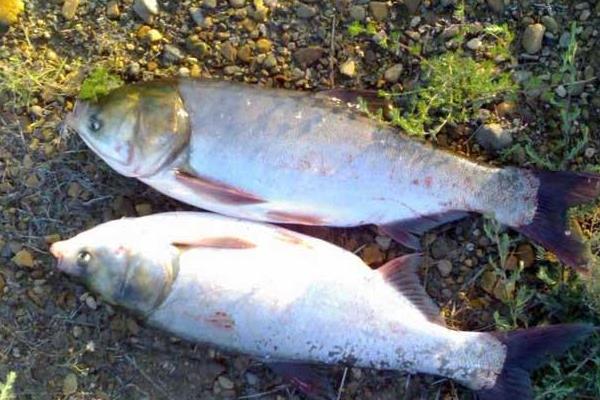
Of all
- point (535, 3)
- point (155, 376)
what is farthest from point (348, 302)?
point (535, 3)

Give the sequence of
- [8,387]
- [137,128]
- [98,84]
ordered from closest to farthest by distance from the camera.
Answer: [8,387] < [137,128] < [98,84]

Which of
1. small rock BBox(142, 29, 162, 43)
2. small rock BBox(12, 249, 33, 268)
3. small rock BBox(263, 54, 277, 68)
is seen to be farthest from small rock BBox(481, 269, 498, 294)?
small rock BBox(12, 249, 33, 268)

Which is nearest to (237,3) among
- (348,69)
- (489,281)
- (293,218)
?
(348,69)

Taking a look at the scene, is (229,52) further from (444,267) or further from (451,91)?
(444,267)

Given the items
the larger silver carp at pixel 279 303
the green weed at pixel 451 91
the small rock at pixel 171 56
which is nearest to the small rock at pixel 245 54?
the small rock at pixel 171 56

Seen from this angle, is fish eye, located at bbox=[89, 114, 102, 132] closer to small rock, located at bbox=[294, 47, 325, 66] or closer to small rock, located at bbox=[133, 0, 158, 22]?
small rock, located at bbox=[133, 0, 158, 22]

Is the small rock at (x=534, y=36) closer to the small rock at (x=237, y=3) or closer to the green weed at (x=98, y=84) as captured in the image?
the small rock at (x=237, y=3)
